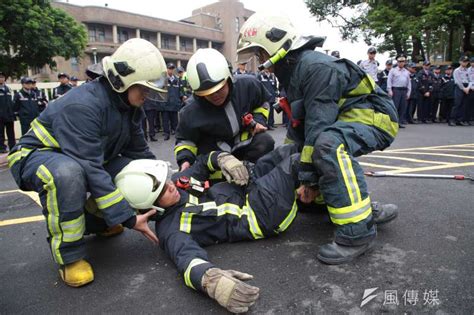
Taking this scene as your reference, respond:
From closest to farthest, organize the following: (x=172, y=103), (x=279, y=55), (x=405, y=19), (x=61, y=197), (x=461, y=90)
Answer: (x=61, y=197), (x=279, y=55), (x=172, y=103), (x=461, y=90), (x=405, y=19)

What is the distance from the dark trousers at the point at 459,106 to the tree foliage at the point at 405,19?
482 centimetres

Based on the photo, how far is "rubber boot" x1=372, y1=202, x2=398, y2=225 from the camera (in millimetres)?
2568

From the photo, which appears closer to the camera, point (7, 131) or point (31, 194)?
point (31, 194)

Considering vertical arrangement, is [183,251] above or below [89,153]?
below

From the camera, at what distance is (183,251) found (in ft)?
6.77

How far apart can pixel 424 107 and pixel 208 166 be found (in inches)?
420

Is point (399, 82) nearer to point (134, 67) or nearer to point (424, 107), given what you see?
point (424, 107)

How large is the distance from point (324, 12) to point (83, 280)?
22.3m

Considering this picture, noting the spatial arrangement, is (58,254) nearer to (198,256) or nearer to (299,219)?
(198,256)

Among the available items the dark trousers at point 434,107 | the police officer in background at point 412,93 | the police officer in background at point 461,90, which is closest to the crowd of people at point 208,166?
the police officer in background at point 412,93

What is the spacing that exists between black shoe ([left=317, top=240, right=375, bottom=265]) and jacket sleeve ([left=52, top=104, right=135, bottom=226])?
1217 mm

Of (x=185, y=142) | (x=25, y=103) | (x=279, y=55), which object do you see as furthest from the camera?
(x=25, y=103)

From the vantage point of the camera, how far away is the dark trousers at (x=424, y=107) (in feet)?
37.1
